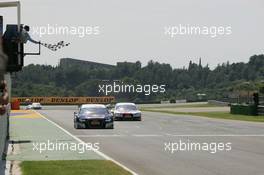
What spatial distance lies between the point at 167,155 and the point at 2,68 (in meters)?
14.2

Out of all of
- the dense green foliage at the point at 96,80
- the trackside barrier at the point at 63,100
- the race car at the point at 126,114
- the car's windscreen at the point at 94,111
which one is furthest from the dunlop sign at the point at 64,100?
the car's windscreen at the point at 94,111

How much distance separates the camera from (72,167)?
46.3 feet

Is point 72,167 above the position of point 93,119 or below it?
below

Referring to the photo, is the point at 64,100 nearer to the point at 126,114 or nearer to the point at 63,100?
the point at 63,100

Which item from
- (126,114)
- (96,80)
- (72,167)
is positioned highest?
(96,80)

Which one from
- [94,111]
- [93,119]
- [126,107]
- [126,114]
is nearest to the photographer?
[93,119]

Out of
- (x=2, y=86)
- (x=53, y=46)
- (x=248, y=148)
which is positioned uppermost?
(x=53, y=46)

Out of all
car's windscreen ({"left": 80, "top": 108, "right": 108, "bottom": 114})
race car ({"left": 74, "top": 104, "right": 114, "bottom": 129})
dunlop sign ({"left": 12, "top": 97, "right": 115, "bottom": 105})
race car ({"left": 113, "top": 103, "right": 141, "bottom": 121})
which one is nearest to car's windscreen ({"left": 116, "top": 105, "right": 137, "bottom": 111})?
race car ({"left": 113, "top": 103, "right": 141, "bottom": 121})

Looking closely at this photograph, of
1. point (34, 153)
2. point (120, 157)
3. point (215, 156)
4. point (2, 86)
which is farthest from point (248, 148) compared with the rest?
point (2, 86)

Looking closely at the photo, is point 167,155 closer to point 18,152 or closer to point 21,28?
point 18,152

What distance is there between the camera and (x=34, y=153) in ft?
58.3

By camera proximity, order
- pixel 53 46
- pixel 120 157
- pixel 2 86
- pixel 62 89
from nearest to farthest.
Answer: pixel 2 86
pixel 53 46
pixel 120 157
pixel 62 89

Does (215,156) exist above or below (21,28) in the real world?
below

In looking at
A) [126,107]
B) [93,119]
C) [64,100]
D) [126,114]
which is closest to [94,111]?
[93,119]
